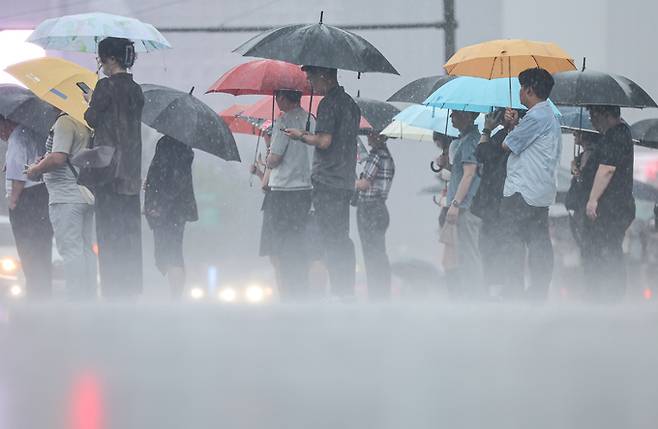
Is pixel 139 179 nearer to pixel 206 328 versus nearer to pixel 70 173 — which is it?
pixel 70 173

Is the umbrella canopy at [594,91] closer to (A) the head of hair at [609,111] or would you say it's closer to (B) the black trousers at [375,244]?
(A) the head of hair at [609,111]

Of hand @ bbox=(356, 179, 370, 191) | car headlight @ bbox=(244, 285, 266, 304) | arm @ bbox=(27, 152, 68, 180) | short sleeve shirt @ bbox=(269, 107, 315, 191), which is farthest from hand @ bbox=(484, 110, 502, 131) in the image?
car headlight @ bbox=(244, 285, 266, 304)

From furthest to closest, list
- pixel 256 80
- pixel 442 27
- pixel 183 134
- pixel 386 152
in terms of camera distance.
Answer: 1. pixel 442 27
2. pixel 386 152
3. pixel 256 80
4. pixel 183 134

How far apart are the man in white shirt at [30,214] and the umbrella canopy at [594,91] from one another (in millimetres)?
3245

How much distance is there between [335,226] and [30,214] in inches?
76.7

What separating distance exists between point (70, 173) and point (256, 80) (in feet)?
6.19

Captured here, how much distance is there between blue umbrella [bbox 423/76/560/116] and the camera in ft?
34.6

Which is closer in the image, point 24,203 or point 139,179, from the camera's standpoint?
point 139,179

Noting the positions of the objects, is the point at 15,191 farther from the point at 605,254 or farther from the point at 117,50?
the point at 605,254

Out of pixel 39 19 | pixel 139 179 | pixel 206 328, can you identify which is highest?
pixel 39 19

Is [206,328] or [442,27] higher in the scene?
[442,27]

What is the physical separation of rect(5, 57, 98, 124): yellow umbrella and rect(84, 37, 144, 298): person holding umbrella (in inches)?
16.3

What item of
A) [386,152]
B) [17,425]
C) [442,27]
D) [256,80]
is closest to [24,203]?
[256,80]

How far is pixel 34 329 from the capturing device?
26.7 feet
